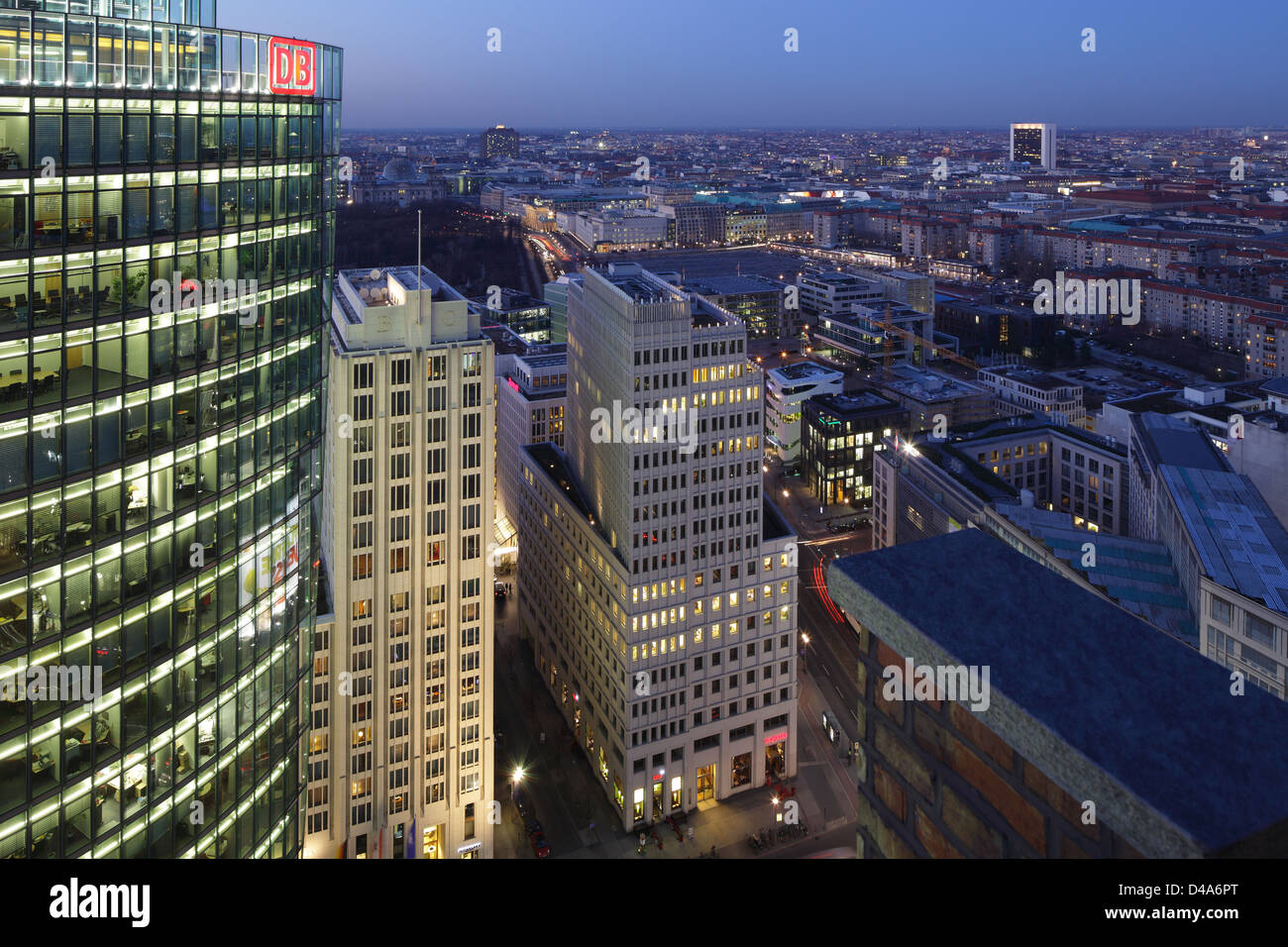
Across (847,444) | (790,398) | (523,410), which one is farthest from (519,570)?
(790,398)

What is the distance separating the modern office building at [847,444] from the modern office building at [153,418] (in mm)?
51705

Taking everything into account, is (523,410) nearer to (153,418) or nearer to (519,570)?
(519,570)

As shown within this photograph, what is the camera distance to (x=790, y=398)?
248ft

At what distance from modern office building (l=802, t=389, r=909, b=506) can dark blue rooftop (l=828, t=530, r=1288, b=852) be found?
2332 inches

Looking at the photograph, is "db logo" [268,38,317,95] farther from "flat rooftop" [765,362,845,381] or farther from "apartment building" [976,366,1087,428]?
"flat rooftop" [765,362,845,381]

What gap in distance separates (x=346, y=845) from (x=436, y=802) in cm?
306

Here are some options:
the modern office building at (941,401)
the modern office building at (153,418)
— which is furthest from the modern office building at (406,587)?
the modern office building at (941,401)

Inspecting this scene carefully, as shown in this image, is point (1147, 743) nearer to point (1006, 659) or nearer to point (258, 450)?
point (1006, 659)

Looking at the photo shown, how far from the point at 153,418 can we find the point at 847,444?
55964 millimetres

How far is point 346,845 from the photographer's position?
1288 inches

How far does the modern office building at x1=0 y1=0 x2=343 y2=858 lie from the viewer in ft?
39.0

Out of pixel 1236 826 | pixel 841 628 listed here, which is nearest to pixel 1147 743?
pixel 1236 826

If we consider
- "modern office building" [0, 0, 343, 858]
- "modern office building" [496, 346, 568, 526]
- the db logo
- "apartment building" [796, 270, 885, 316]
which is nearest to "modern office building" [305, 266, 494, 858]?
"modern office building" [0, 0, 343, 858]
